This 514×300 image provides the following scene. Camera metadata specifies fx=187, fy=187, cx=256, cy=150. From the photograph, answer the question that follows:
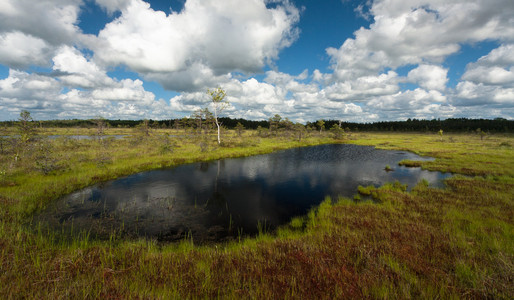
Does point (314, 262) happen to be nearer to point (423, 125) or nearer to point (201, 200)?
point (201, 200)

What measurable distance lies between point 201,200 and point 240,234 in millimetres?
6496

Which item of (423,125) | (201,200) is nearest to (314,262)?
(201,200)

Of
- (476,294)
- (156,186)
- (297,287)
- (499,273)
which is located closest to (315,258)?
(297,287)

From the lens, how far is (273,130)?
10031cm

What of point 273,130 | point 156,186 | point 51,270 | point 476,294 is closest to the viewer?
point 476,294

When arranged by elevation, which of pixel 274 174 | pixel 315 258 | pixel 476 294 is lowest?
pixel 274 174

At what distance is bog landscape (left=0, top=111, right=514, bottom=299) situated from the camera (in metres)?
5.14

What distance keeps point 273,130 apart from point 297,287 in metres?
96.4

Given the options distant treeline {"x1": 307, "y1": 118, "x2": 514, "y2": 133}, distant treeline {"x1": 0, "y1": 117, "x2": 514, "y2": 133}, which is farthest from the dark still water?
distant treeline {"x1": 307, "y1": 118, "x2": 514, "y2": 133}

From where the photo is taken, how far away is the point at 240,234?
1095 centimetres

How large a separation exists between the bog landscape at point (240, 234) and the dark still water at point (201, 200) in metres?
0.13

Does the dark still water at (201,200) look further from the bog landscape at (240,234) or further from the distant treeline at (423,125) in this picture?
the distant treeline at (423,125)

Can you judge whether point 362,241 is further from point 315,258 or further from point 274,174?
point 274,174

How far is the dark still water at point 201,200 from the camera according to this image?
11445 millimetres
